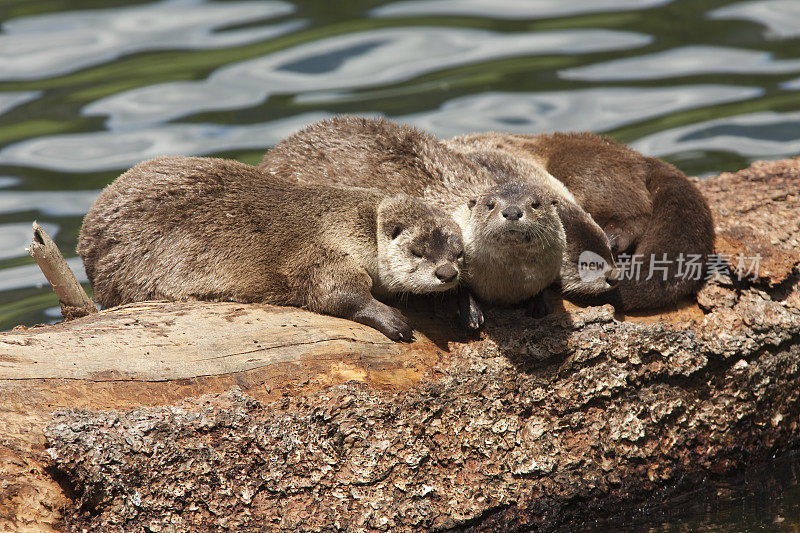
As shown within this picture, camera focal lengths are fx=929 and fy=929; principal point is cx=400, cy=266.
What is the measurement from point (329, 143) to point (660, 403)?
244 cm

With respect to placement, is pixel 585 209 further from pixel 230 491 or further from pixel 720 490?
pixel 230 491

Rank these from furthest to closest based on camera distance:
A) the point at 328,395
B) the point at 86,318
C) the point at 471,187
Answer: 1. the point at 471,187
2. the point at 86,318
3. the point at 328,395

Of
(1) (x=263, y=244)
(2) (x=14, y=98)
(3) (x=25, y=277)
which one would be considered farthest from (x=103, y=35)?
(1) (x=263, y=244)

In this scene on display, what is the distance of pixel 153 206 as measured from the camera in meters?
4.69

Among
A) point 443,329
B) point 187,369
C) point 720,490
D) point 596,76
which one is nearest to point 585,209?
point 443,329

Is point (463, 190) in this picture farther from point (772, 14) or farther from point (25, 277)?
point (772, 14)

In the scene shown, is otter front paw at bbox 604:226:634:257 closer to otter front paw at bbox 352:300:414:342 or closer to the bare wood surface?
otter front paw at bbox 352:300:414:342

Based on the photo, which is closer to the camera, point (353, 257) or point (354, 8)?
point (353, 257)

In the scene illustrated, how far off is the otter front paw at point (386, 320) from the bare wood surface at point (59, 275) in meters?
1.64

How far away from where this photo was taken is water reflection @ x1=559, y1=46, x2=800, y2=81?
33.8ft

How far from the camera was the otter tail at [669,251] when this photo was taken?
15.1 ft

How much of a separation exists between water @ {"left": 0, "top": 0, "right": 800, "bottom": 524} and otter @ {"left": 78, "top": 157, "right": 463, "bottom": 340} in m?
3.79

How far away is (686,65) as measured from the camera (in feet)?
34.4
